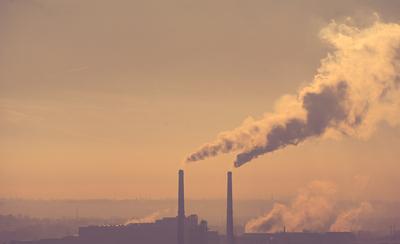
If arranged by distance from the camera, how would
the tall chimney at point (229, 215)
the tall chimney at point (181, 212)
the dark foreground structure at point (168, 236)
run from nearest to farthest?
the tall chimney at point (181, 212) → the tall chimney at point (229, 215) → the dark foreground structure at point (168, 236)

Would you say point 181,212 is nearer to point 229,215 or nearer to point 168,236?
point 229,215

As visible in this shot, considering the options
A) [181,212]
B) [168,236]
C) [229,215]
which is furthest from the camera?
[168,236]

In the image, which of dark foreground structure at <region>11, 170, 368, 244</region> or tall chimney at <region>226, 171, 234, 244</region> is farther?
dark foreground structure at <region>11, 170, 368, 244</region>

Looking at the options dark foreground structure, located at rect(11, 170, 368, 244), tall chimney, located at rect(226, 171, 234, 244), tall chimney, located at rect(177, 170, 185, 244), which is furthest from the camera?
dark foreground structure, located at rect(11, 170, 368, 244)

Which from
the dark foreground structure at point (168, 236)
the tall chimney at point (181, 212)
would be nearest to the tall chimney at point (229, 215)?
the dark foreground structure at point (168, 236)

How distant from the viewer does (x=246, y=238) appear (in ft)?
268

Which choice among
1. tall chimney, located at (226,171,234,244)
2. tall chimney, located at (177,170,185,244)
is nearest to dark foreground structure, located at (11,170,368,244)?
tall chimney, located at (226,171,234,244)

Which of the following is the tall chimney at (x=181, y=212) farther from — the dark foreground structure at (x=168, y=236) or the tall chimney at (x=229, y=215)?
the tall chimney at (x=229, y=215)

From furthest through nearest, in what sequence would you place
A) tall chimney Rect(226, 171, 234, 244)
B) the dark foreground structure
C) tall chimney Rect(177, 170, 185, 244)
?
the dark foreground structure
tall chimney Rect(226, 171, 234, 244)
tall chimney Rect(177, 170, 185, 244)

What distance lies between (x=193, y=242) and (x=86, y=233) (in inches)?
613

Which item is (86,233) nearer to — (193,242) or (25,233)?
(193,242)

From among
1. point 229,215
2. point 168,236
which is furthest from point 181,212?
point 168,236

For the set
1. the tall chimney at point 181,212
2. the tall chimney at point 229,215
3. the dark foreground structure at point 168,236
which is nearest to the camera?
the tall chimney at point 181,212

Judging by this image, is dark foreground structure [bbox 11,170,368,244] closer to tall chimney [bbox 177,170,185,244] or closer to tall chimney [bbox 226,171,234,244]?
tall chimney [bbox 226,171,234,244]
